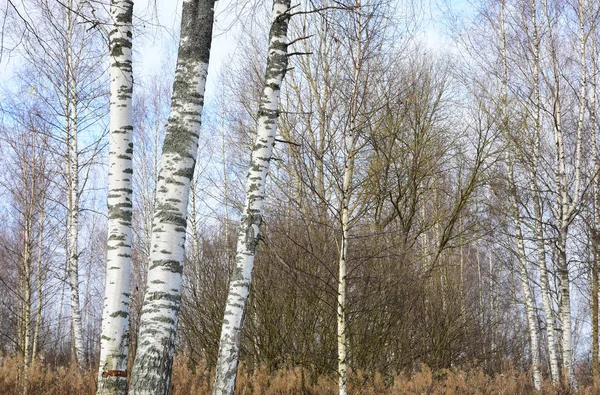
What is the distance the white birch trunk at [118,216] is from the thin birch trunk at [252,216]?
834 millimetres

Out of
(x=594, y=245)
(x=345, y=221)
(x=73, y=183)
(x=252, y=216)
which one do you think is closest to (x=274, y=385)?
(x=345, y=221)

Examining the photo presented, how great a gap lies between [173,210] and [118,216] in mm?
974

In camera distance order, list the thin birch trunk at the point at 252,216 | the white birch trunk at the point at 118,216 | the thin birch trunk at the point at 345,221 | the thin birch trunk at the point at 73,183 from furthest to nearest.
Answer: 1. the thin birch trunk at the point at 73,183
2. the thin birch trunk at the point at 345,221
3. the thin birch trunk at the point at 252,216
4. the white birch trunk at the point at 118,216

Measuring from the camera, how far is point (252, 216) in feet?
16.5

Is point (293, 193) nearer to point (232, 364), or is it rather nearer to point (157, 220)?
point (232, 364)

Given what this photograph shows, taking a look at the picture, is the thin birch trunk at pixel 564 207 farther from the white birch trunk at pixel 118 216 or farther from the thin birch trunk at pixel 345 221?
the white birch trunk at pixel 118 216

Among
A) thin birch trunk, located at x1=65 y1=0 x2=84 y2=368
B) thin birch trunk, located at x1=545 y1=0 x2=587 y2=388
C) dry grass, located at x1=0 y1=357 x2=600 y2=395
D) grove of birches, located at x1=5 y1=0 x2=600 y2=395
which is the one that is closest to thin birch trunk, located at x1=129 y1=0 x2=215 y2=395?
grove of birches, located at x1=5 y1=0 x2=600 y2=395

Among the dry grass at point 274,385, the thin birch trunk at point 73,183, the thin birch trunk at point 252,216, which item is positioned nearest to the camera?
the thin birch trunk at point 252,216

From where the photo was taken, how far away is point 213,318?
30.7 ft

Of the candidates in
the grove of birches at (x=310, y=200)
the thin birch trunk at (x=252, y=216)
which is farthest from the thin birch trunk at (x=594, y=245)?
the thin birch trunk at (x=252, y=216)

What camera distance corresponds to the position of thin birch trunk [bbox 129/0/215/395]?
12.1 ft

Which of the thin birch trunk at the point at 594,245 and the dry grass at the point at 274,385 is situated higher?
the thin birch trunk at the point at 594,245

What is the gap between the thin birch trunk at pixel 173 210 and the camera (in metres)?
3.69

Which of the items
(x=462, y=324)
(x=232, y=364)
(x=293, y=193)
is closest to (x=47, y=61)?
(x=293, y=193)
